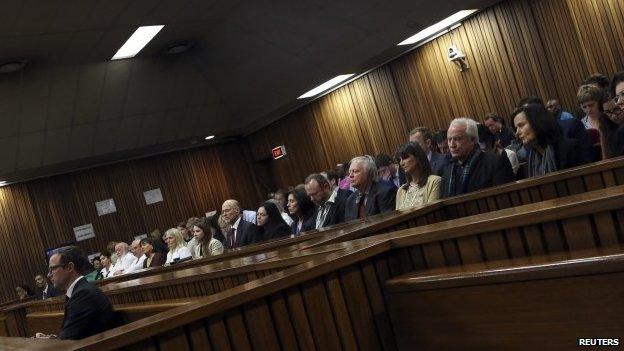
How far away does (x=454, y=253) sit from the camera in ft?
6.98

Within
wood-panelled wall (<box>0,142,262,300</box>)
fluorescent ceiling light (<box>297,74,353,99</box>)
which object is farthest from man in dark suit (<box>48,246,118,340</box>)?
wood-panelled wall (<box>0,142,262,300</box>)

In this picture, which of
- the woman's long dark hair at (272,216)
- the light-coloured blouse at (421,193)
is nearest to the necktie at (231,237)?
the woman's long dark hair at (272,216)

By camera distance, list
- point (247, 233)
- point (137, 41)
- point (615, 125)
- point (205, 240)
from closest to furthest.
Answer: point (615, 125) → point (247, 233) → point (205, 240) → point (137, 41)

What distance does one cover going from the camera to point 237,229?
7.12 meters

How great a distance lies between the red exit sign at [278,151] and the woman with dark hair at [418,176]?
9071 mm

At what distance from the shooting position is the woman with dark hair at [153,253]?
8.19 m

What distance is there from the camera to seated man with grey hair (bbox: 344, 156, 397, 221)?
5.16 m

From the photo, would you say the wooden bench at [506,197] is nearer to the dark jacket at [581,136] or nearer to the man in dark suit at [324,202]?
the dark jacket at [581,136]

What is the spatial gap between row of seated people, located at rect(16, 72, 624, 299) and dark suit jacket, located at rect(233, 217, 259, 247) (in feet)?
0.04

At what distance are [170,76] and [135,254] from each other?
4.08 m

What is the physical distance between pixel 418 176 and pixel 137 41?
7.14 metres

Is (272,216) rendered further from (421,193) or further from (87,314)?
(87,314)

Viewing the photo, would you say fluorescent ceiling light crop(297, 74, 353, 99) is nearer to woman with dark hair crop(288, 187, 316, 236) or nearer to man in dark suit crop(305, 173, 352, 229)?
woman with dark hair crop(288, 187, 316, 236)

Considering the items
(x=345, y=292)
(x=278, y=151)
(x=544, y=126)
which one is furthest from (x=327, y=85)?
(x=345, y=292)
